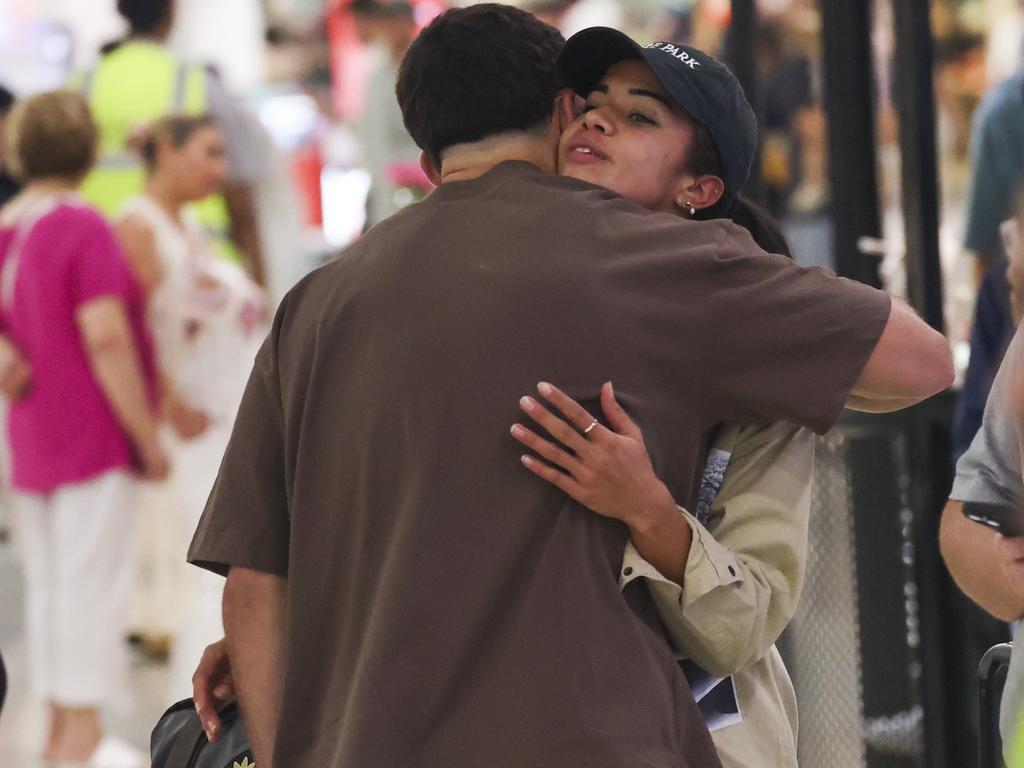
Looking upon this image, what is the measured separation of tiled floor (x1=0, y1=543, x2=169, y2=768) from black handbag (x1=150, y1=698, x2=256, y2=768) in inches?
115

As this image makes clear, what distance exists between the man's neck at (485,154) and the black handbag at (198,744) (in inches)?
32.6

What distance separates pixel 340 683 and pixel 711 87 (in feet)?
2.89

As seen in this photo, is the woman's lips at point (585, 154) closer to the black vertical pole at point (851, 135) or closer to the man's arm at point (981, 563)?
the man's arm at point (981, 563)

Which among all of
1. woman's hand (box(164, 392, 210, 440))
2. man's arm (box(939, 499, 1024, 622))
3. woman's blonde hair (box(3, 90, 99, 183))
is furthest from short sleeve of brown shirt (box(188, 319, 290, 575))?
woman's hand (box(164, 392, 210, 440))

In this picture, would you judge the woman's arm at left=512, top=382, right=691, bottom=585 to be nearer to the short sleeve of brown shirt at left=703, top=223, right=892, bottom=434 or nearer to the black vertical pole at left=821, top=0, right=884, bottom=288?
the short sleeve of brown shirt at left=703, top=223, right=892, bottom=434

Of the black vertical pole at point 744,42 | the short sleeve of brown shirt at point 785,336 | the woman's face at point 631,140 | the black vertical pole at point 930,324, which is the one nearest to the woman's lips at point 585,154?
the woman's face at point 631,140

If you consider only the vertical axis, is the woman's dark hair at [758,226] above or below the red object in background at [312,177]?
above

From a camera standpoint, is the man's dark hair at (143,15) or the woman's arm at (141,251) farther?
the man's dark hair at (143,15)

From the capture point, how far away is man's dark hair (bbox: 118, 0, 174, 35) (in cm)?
620

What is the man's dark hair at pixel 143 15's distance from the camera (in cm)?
620

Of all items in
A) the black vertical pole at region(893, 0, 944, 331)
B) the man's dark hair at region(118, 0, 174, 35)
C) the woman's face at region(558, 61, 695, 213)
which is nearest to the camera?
the woman's face at region(558, 61, 695, 213)

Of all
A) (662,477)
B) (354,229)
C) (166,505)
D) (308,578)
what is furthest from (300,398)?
(354,229)

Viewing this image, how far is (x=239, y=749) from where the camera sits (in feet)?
8.29

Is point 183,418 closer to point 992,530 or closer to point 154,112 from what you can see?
point 154,112
